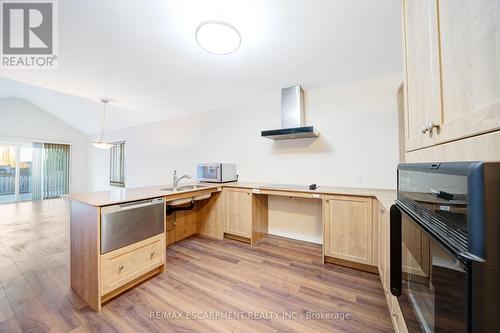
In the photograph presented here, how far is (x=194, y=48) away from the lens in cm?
205

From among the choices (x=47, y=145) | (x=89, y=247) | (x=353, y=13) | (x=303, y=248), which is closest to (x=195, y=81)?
(x=353, y=13)

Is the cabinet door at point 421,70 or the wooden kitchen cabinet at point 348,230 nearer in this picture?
the cabinet door at point 421,70

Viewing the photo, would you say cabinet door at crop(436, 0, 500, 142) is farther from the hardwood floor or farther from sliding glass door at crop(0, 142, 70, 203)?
sliding glass door at crop(0, 142, 70, 203)

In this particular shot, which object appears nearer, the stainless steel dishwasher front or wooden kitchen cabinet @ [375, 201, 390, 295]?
wooden kitchen cabinet @ [375, 201, 390, 295]

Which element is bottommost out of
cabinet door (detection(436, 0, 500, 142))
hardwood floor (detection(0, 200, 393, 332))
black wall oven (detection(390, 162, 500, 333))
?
hardwood floor (detection(0, 200, 393, 332))

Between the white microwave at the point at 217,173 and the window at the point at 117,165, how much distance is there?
13.0 feet

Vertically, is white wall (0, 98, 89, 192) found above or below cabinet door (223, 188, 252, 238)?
above

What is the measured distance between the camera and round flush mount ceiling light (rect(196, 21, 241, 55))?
1557 millimetres

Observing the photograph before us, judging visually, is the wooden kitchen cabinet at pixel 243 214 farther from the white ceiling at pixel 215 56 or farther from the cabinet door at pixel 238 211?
the white ceiling at pixel 215 56

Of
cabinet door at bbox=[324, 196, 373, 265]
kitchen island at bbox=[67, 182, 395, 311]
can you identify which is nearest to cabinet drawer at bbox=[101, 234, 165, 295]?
kitchen island at bbox=[67, 182, 395, 311]

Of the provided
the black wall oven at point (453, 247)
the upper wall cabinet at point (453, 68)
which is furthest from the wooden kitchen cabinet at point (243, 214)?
the upper wall cabinet at point (453, 68)

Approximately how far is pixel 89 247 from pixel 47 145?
7.40m

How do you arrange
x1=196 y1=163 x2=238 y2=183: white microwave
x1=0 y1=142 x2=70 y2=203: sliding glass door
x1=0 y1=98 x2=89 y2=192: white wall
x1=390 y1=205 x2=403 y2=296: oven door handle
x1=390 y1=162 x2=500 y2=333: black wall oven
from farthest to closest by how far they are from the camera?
1. x1=0 y1=142 x2=70 y2=203: sliding glass door
2. x1=0 y1=98 x2=89 y2=192: white wall
3. x1=196 y1=163 x2=238 y2=183: white microwave
4. x1=390 y1=205 x2=403 y2=296: oven door handle
5. x1=390 y1=162 x2=500 y2=333: black wall oven

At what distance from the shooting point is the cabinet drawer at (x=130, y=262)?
1607mm
